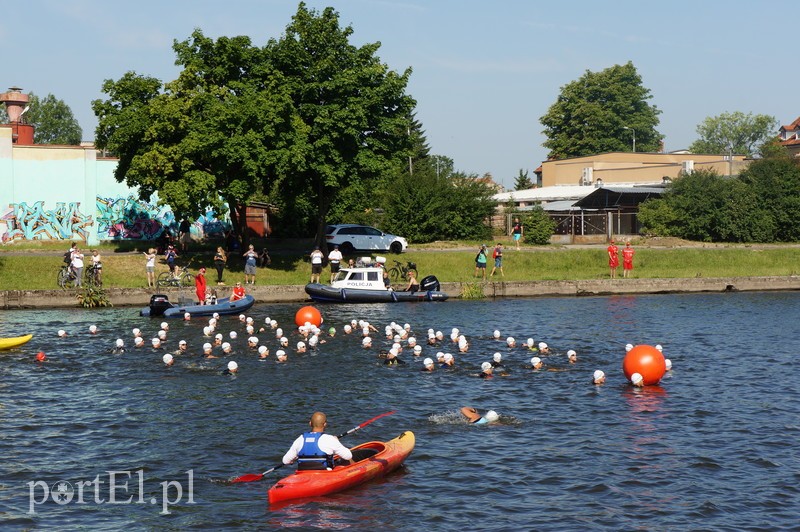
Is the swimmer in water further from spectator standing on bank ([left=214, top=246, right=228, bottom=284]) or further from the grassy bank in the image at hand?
the grassy bank

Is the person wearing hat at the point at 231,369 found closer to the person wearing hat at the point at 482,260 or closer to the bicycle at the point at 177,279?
the bicycle at the point at 177,279

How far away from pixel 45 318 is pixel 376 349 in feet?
53.2

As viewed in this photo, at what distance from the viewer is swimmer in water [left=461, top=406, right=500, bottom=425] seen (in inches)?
885

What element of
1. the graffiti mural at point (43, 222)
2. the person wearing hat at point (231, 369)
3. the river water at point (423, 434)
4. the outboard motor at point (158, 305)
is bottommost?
the river water at point (423, 434)

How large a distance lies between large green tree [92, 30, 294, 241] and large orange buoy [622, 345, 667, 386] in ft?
88.0

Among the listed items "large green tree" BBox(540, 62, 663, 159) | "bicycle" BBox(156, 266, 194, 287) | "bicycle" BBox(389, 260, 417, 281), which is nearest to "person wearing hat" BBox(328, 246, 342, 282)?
"bicycle" BBox(389, 260, 417, 281)

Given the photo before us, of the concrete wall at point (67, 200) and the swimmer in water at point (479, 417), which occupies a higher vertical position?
the concrete wall at point (67, 200)

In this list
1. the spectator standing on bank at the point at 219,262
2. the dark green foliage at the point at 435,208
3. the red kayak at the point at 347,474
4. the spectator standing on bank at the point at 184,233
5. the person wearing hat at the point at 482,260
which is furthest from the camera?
the dark green foliage at the point at 435,208

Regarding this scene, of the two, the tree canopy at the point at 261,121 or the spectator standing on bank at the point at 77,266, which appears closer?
the spectator standing on bank at the point at 77,266

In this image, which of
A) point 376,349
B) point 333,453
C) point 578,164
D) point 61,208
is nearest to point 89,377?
point 376,349

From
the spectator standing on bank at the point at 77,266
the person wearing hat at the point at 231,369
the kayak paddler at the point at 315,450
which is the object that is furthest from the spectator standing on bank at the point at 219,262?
the kayak paddler at the point at 315,450

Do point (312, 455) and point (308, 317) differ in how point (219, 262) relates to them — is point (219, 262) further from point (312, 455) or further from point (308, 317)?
point (312, 455)

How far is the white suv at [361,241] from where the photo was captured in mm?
56875

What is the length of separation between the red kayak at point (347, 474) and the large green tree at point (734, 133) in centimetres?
14435
